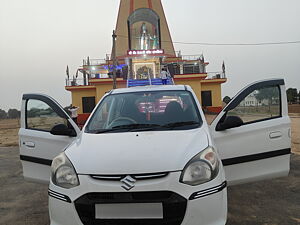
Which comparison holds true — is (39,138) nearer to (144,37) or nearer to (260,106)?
(260,106)

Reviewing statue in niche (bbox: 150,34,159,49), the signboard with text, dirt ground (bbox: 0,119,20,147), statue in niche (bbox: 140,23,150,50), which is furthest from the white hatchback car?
statue in niche (bbox: 140,23,150,50)

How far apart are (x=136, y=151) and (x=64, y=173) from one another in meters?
0.65

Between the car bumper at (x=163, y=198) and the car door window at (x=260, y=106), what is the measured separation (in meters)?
1.37

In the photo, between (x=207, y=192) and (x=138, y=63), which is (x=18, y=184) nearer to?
(x=207, y=192)

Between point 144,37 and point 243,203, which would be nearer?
point 243,203

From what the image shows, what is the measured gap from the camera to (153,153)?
A: 7.43 feet

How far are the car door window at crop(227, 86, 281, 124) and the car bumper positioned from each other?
1366 millimetres

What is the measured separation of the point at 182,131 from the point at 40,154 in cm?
190

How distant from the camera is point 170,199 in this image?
2.05 meters

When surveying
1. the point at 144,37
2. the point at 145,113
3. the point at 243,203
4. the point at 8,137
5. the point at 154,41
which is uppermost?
the point at 144,37

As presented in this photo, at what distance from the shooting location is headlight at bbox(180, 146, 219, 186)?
7.00ft

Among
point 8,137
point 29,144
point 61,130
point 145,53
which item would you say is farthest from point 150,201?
point 145,53

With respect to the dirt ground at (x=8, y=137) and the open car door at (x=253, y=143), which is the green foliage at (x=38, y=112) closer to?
the open car door at (x=253, y=143)

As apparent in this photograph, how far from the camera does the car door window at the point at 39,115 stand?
3617mm
